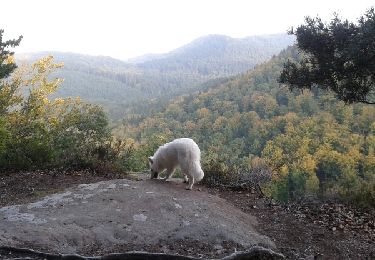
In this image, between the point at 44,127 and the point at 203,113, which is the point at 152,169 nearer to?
the point at 44,127

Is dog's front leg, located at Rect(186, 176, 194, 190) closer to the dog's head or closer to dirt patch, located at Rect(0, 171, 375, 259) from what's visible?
dirt patch, located at Rect(0, 171, 375, 259)

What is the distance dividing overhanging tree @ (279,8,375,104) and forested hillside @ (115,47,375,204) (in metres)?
13.7

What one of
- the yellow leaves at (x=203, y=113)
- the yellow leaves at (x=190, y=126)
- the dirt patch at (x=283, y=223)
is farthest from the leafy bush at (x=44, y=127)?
the yellow leaves at (x=203, y=113)

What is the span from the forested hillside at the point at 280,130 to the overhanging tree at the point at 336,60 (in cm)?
1366

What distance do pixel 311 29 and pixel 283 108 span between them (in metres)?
59.1

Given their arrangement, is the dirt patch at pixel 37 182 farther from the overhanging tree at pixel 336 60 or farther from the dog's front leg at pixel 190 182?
the overhanging tree at pixel 336 60

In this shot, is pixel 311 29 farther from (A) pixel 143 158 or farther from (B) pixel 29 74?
(B) pixel 29 74

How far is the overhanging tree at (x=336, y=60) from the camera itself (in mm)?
10414

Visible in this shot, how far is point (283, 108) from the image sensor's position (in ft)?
228

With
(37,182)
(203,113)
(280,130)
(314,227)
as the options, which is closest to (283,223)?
(314,227)

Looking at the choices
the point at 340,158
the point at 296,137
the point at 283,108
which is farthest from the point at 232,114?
the point at 340,158

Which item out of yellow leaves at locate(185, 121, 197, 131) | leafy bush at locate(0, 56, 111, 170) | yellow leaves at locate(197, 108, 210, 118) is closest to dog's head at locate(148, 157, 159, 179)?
leafy bush at locate(0, 56, 111, 170)

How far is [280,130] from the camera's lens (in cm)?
6122

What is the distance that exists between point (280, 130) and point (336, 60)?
50.8 meters
